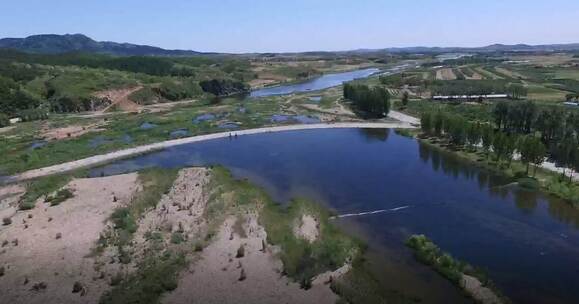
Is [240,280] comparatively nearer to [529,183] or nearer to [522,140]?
[529,183]

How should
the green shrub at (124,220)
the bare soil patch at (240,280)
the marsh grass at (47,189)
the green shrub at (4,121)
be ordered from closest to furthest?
1. the bare soil patch at (240,280)
2. the green shrub at (124,220)
3. the marsh grass at (47,189)
4. the green shrub at (4,121)

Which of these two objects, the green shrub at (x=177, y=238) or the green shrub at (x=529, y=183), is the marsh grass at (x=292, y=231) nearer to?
the green shrub at (x=177, y=238)

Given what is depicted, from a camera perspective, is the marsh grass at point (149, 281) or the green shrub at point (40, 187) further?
the green shrub at point (40, 187)

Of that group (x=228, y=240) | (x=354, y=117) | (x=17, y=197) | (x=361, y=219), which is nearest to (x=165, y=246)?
(x=228, y=240)

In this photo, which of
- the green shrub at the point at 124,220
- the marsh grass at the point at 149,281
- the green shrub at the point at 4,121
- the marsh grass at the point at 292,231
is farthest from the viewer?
the green shrub at the point at 4,121

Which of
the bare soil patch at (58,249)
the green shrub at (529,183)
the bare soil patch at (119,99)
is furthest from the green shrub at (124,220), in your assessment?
the bare soil patch at (119,99)
